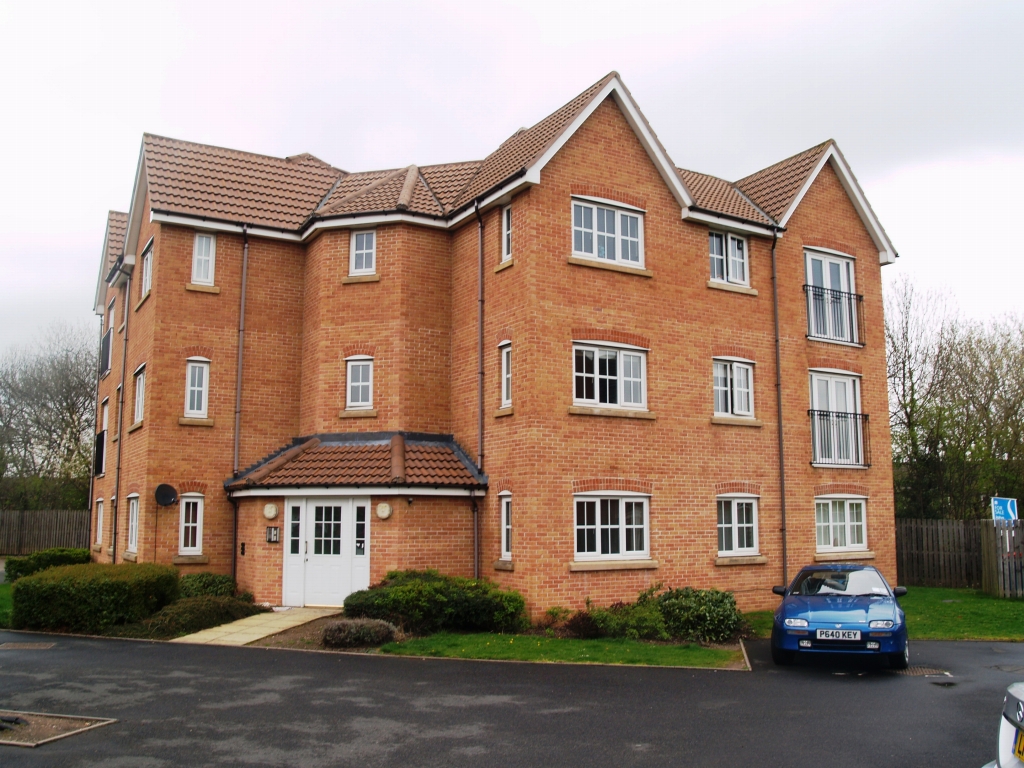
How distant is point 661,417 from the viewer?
17984 mm

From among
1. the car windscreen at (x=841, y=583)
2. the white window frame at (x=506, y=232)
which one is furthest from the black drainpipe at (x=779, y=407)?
the white window frame at (x=506, y=232)

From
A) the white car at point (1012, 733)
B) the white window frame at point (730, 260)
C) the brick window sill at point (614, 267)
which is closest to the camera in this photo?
the white car at point (1012, 733)

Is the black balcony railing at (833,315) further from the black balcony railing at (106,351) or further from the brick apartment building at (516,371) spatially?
the black balcony railing at (106,351)

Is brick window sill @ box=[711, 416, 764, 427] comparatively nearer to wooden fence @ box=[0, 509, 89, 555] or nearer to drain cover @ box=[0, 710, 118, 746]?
drain cover @ box=[0, 710, 118, 746]

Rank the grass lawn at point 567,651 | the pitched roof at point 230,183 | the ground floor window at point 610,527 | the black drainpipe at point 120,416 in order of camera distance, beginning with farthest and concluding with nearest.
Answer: the black drainpipe at point 120,416, the pitched roof at point 230,183, the ground floor window at point 610,527, the grass lawn at point 567,651

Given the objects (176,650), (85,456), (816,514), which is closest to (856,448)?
(816,514)

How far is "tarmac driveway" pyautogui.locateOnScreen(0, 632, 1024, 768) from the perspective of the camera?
318 inches

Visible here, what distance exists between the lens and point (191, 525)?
773 inches

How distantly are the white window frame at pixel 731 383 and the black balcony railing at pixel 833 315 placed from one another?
2307mm

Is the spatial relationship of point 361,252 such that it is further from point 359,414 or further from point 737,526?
point 737,526

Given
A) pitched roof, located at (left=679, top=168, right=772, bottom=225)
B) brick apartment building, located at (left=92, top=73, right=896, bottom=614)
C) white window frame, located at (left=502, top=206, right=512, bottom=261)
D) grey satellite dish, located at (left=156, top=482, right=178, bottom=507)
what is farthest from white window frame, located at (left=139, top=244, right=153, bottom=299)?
pitched roof, located at (left=679, top=168, right=772, bottom=225)

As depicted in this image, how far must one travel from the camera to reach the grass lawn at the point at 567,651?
516 inches

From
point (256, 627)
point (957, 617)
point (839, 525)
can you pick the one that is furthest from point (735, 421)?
point (256, 627)

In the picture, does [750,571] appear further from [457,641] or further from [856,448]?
[457,641]
